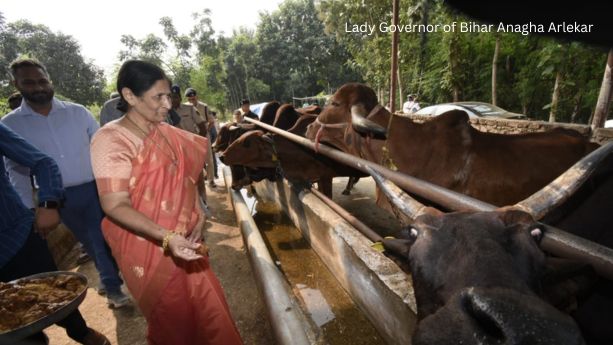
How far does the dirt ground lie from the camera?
2867 mm

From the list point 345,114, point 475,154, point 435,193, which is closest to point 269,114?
point 345,114

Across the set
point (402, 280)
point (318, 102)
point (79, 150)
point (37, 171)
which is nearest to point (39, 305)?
point (37, 171)

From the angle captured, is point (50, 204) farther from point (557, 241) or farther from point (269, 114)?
point (269, 114)

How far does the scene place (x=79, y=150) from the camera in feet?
9.91

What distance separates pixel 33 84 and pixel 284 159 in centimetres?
340

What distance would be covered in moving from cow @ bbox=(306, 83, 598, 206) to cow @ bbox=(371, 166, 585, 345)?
1.56 m

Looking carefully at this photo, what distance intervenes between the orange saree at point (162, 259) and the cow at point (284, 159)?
10.7 feet

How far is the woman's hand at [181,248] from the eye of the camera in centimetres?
150

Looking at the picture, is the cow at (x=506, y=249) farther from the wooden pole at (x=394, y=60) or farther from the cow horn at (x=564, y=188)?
the wooden pole at (x=394, y=60)

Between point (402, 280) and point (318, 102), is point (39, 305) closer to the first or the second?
point (402, 280)

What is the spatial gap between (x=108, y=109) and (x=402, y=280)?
4296mm

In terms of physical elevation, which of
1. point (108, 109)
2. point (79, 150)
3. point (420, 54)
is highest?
point (420, 54)

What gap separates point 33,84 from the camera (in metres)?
2.77

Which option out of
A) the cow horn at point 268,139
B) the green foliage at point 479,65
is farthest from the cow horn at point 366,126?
the green foliage at point 479,65
